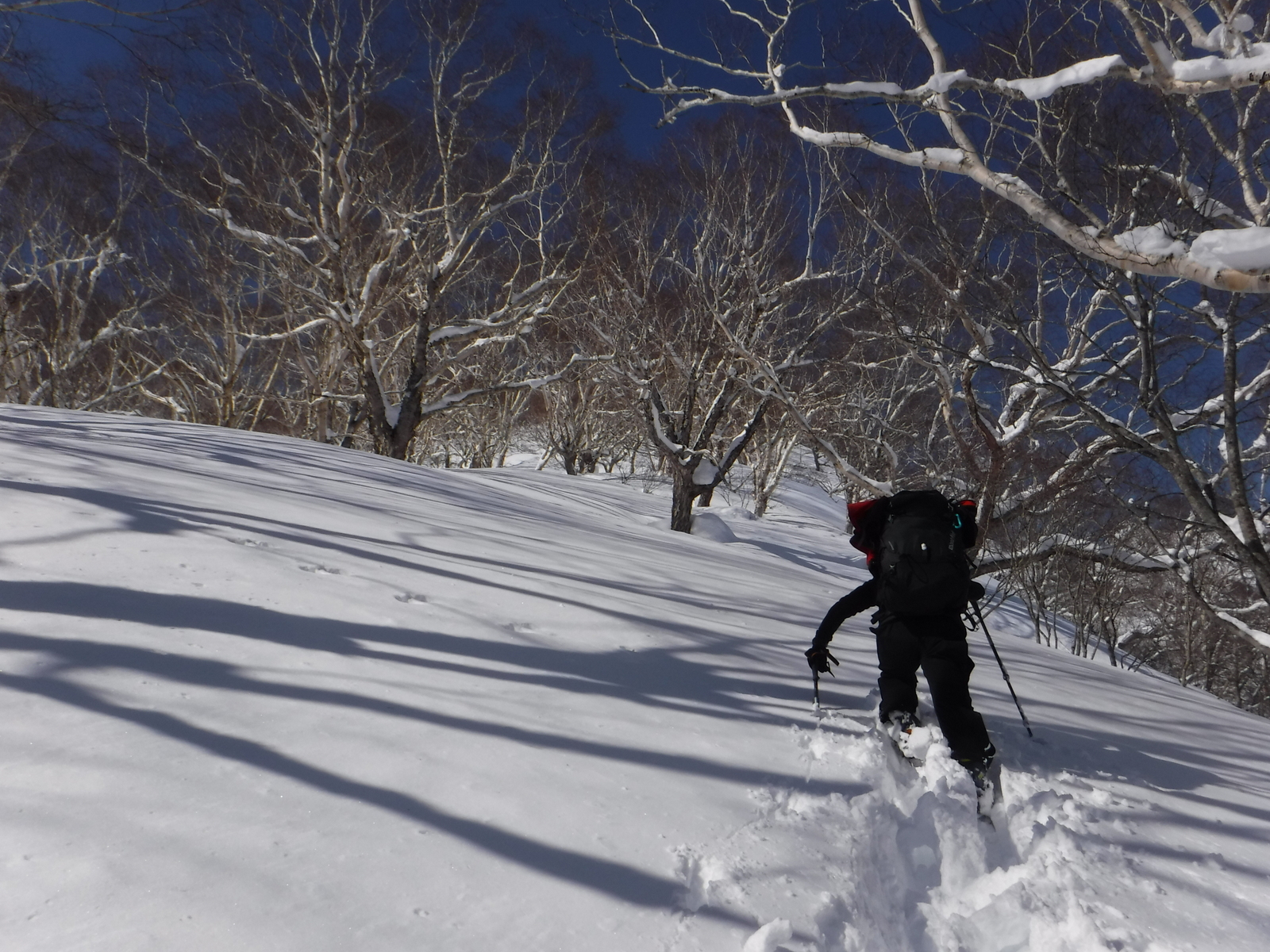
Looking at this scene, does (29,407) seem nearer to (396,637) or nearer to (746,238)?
(396,637)

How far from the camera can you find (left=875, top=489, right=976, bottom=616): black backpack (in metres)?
2.66

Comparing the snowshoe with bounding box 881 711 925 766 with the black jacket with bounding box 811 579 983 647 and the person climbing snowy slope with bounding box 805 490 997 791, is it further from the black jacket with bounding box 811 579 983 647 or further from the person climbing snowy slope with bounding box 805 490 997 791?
the black jacket with bounding box 811 579 983 647

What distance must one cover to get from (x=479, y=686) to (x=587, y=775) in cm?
54

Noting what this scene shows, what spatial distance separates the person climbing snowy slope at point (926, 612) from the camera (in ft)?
8.45

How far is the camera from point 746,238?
33.8ft

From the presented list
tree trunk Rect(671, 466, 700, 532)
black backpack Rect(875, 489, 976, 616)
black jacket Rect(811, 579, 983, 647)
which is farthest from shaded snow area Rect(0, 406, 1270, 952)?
tree trunk Rect(671, 466, 700, 532)

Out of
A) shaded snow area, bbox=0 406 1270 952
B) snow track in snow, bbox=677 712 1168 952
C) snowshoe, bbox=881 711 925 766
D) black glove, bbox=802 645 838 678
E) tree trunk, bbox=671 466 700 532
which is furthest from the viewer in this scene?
tree trunk, bbox=671 466 700 532

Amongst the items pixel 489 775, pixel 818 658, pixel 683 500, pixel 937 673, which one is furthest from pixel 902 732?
pixel 683 500

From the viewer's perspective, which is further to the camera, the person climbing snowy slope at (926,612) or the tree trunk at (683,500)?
the tree trunk at (683,500)

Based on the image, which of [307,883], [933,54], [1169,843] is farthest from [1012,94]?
[307,883]

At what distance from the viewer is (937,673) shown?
260cm

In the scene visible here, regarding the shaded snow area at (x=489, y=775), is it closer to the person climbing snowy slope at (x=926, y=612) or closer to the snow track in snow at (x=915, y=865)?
the snow track in snow at (x=915, y=865)

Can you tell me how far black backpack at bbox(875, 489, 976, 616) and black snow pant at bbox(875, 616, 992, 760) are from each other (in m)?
0.07

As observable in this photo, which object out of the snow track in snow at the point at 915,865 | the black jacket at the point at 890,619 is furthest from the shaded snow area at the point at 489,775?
the black jacket at the point at 890,619
